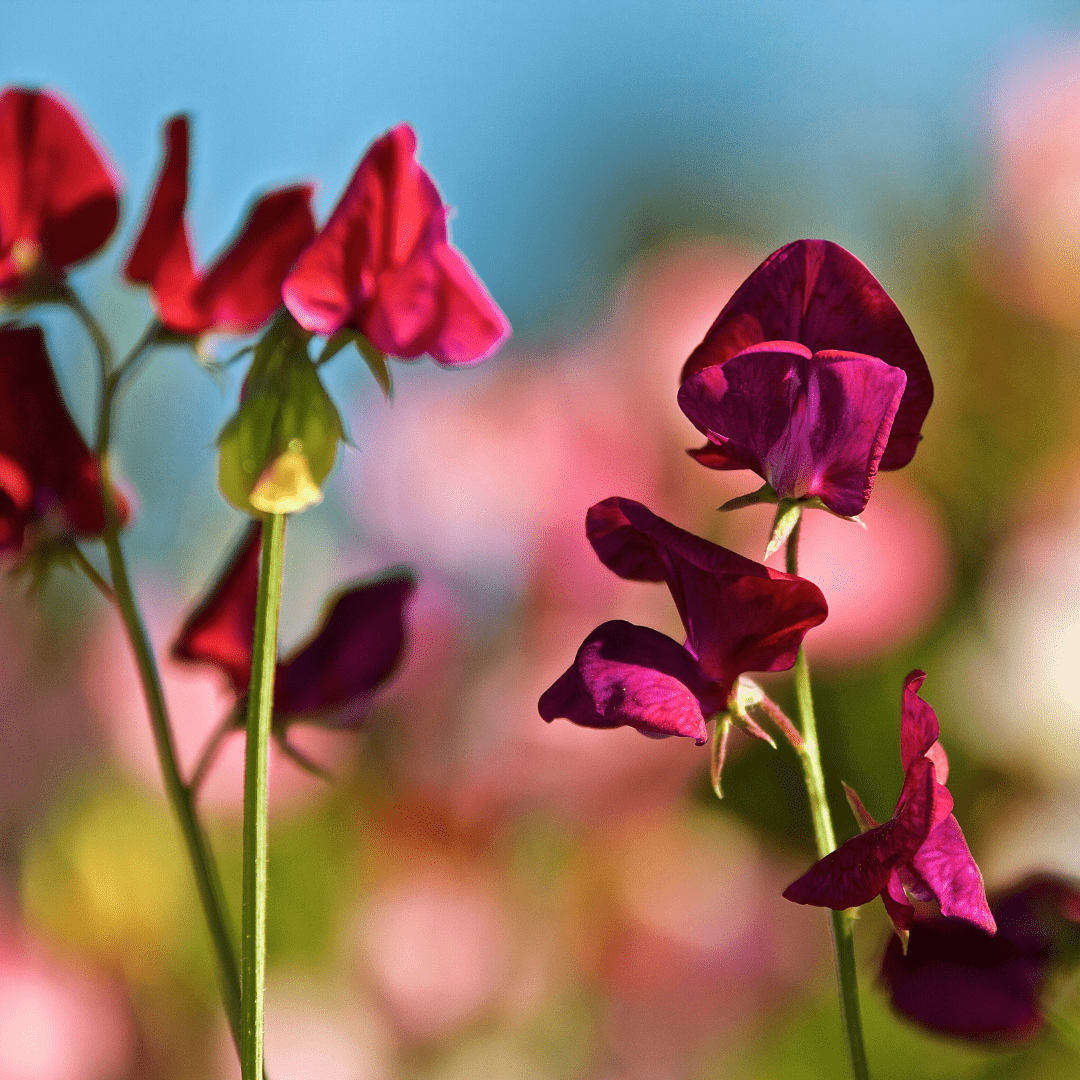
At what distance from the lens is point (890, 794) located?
93cm

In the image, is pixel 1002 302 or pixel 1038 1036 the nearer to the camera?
pixel 1038 1036

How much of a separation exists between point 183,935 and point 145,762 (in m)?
0.12

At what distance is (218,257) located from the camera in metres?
0.34

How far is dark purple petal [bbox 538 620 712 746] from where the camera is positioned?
229 millimetres

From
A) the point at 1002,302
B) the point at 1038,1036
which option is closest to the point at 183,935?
the point at 1038,1036

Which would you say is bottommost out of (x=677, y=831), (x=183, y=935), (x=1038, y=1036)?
(x=183, y=935)

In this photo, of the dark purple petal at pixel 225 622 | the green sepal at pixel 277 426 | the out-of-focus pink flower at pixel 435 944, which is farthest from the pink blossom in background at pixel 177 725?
the green sepal at pixel 277 426

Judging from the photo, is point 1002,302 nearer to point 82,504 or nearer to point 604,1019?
point 604,1019

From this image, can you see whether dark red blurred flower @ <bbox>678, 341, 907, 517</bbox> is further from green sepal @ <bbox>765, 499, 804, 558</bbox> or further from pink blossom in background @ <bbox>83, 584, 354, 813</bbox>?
pink blossom in background @ <bbox>83, 584, 354, 813</bbox>

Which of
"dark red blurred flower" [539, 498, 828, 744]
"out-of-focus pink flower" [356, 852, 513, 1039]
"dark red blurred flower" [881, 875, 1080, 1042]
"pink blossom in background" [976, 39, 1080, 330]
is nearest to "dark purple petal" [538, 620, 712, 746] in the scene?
"dark red blurred flower" [539, 498, 828, 744]

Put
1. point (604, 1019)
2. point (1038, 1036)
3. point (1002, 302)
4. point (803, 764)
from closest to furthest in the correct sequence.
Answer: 1. point (803, 764)
2. point (1038, 1036)
3. point (604, 1019)
4. point (1002, 302)

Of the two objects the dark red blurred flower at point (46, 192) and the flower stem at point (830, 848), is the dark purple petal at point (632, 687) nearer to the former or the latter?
the flower stem at point (830, 848)

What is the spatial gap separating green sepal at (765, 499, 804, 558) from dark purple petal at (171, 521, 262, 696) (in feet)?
0.53

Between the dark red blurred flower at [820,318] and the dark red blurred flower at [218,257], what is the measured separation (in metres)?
0.13
